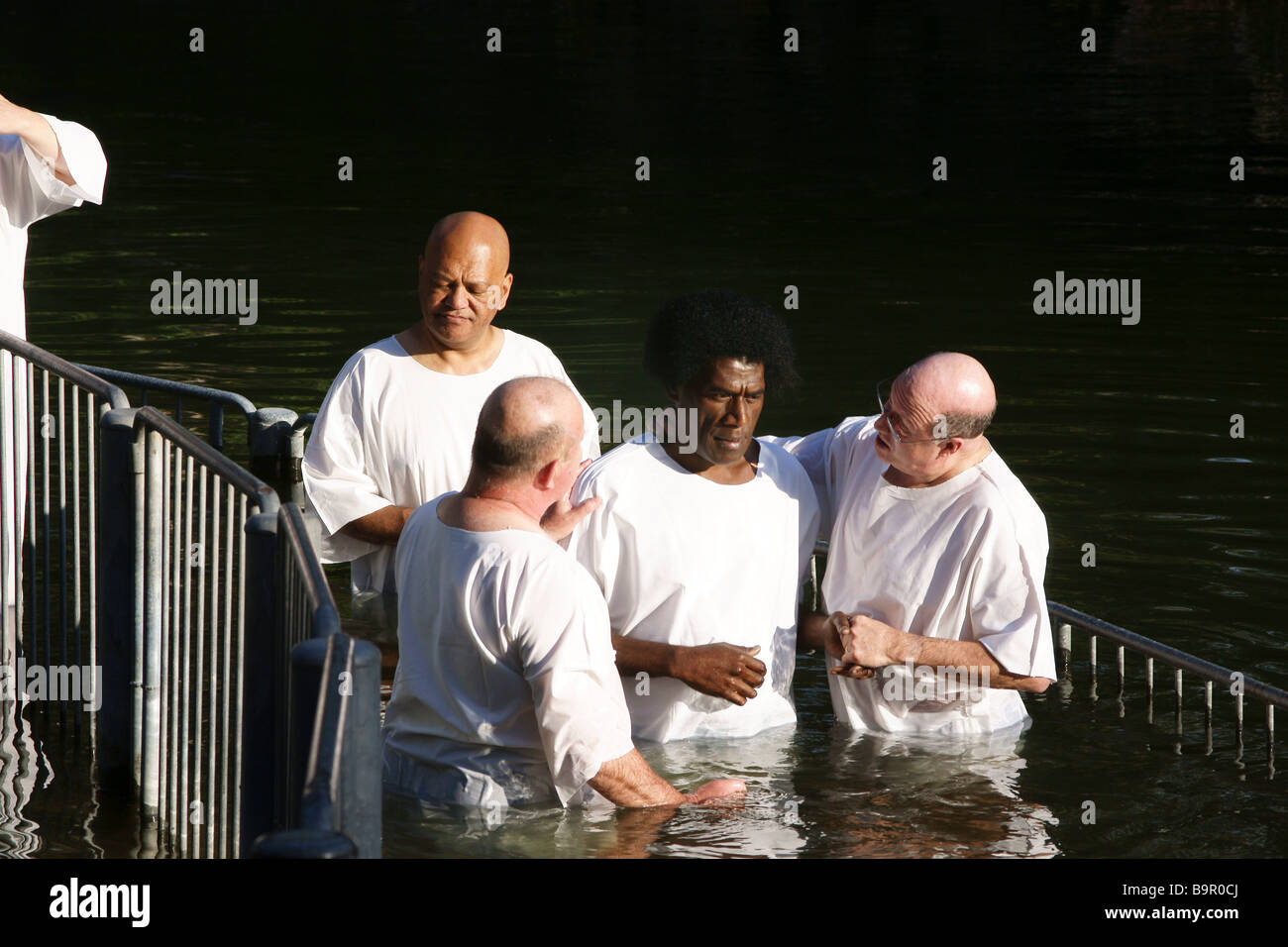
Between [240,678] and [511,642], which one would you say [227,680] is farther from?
[511,642]

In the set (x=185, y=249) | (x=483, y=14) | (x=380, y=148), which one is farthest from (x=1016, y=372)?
(x=483, y=14)

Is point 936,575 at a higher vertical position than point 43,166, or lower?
lower

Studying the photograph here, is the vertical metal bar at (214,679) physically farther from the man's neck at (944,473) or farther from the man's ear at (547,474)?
the man's neck at (944,473)

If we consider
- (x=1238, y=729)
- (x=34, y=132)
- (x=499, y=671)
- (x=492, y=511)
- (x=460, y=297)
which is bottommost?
(x=1238, y=729)

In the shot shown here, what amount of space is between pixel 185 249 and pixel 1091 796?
1632 centimetres

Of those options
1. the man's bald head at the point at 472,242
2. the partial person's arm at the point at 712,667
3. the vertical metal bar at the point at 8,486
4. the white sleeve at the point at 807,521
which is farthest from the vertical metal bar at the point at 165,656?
the white sleeve at the point at 807,521

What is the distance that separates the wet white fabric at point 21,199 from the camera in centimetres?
652

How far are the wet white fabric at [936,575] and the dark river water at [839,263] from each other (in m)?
0.16

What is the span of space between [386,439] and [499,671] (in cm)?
220

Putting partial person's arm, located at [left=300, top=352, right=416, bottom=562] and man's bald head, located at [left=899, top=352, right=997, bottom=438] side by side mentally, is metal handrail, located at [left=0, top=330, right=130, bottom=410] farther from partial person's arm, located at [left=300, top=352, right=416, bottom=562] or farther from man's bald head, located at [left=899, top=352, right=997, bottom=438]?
man's bald head, located at [left=899, top=352, right=997, bottom=438]

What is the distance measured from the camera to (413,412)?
6.97 meters

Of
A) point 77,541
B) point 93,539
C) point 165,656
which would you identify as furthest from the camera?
point 77,541

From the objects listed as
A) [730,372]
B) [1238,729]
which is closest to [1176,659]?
[1238,729]
